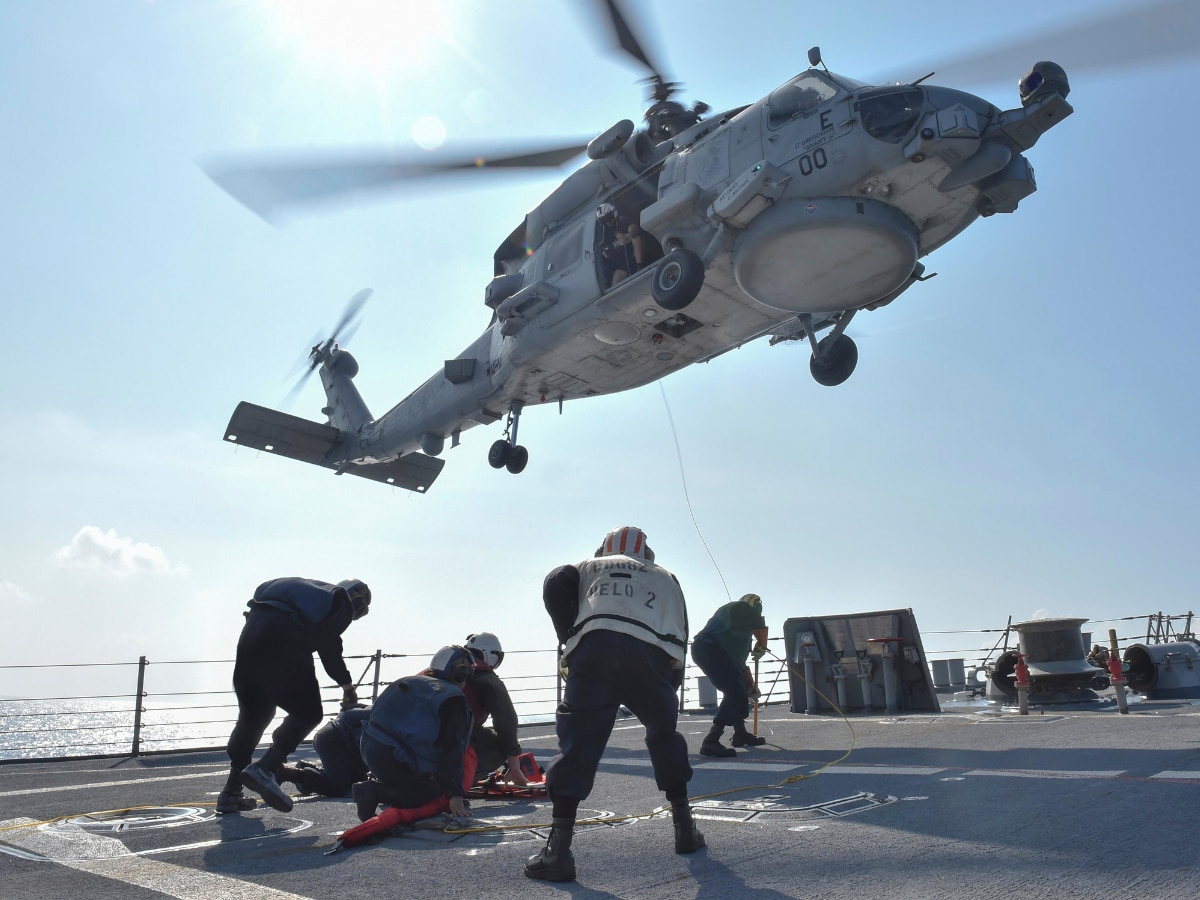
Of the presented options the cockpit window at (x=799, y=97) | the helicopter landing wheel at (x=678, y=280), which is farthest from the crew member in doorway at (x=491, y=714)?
the cockpit window at (x=799, y=97)

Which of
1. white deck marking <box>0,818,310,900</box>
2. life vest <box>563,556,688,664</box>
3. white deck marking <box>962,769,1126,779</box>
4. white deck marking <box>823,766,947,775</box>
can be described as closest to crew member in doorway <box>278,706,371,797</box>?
white deck marking <box>0,818,310,900</box>

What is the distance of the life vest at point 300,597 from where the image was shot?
19.9 ft

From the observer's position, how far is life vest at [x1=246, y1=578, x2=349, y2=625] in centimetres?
605

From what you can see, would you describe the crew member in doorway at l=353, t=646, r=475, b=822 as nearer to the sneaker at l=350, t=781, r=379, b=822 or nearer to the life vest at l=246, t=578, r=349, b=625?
the sneaker at l=350, t=781, r=379, b=822

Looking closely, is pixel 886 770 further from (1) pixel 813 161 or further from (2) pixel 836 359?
(2) pixel 836 359

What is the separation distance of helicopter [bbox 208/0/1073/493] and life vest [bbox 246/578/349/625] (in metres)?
7.00

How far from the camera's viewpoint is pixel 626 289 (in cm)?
1266

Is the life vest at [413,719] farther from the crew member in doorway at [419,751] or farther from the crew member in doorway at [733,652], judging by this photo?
the crew member in doorway at [733,652]

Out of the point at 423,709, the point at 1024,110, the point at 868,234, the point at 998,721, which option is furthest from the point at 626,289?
the point at 423,709

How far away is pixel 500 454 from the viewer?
16422mm

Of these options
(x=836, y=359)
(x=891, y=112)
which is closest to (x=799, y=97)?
(x=891, y=112)

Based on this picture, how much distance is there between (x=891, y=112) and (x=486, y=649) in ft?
26.7

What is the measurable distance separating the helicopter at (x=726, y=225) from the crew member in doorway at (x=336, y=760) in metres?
7.36

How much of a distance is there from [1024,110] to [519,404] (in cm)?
958
